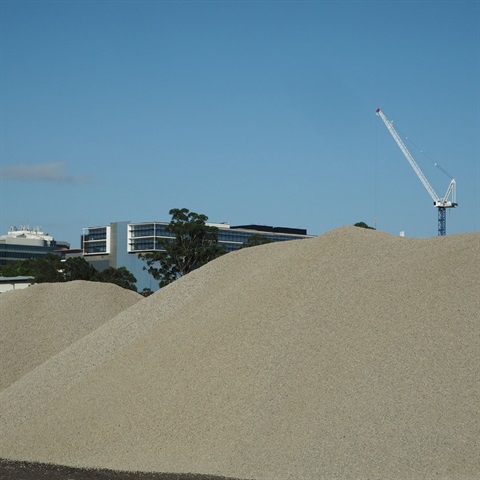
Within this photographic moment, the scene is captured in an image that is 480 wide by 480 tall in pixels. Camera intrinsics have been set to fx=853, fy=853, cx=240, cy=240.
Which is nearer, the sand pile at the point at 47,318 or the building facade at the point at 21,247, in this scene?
the sand pile at the point at 47,318

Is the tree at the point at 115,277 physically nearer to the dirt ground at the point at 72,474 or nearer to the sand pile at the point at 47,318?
the sand pile at the point at 47,318

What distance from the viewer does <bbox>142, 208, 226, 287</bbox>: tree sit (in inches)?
2596

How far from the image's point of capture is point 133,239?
15150cm

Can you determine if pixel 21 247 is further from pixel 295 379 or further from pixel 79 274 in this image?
pixel 295 379

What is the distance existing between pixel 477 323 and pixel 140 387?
831 centimetres

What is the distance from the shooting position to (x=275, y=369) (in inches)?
785

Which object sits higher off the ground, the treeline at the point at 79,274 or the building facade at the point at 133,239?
the building facade at the point at 133,239

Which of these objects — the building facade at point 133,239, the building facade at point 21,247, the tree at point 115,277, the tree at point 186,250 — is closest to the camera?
the tree at point 186,250

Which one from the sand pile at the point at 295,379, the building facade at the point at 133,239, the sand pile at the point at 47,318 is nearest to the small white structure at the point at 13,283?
the sand pile at the point at 47,318

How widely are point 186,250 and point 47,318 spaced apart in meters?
30.8

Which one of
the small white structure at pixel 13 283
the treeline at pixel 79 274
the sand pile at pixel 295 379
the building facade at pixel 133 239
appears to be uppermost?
the building facade at pixel 133 239

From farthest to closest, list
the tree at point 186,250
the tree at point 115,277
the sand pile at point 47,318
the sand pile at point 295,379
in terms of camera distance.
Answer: the tree at point 115,277
the tree at point 186,250
the sand pile at point 47,318
the sand pile at point 295,379

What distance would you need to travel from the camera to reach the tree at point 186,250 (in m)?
65.9

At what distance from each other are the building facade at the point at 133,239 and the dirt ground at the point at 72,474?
12032cm
